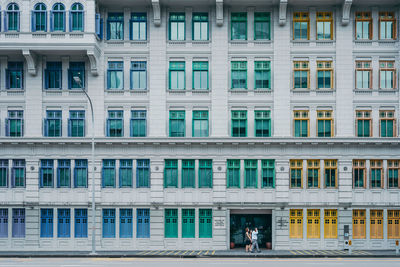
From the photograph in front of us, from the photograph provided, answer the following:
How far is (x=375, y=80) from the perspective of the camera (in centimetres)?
3359

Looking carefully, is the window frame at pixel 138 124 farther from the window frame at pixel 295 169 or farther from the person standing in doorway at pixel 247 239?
the window frame at pixel 295 169

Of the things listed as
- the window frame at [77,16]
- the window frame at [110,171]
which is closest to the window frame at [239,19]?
the window frame at [77,16]

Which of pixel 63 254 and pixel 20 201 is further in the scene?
pixel 20 201

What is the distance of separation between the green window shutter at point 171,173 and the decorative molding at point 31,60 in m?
10.7

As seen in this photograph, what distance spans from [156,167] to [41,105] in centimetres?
882

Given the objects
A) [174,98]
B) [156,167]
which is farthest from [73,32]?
[156,167]

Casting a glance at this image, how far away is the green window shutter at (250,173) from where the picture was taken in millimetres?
33438

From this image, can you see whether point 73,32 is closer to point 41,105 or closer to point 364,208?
point 41,105

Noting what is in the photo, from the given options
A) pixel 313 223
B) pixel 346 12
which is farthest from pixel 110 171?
pixel 346 12

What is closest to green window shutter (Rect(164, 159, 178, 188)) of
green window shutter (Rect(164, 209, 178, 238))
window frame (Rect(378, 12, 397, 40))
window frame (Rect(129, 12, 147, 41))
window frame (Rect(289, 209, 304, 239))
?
green window shutter (Rect(164, 209, 178, 238))

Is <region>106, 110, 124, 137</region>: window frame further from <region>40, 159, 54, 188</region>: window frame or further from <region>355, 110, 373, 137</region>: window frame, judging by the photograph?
<region>355, 110, 373, 137</region>: window frame

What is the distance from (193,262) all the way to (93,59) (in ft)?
49.0

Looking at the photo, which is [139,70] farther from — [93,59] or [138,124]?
[138,124]

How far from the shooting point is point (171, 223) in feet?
110
